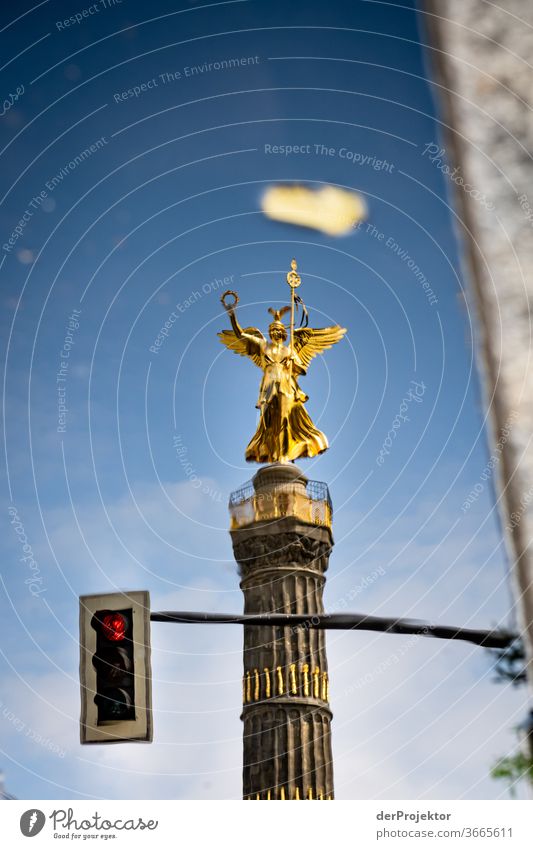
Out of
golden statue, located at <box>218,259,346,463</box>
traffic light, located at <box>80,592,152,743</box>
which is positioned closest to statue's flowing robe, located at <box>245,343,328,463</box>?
golden statue, located at <box>218,259,346,463</box>

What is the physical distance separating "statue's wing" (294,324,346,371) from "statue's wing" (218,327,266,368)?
4.39 ft

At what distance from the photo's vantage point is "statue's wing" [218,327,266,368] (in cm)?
2780

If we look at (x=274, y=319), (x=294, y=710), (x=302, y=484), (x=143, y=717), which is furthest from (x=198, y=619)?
(x=274, y=319)

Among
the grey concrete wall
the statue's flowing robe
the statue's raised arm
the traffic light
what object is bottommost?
the grey concrete wall

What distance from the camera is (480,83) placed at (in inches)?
47.9

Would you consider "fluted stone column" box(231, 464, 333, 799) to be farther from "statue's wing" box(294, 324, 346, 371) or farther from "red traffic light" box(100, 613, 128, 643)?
"red traffic light" box(100, 613, 128, 643)

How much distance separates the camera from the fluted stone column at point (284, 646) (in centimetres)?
2338

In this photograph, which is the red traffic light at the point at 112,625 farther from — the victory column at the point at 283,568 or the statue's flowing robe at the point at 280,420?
the statue's flowing robe at the point at 280,420

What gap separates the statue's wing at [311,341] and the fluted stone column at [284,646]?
13.0 feet

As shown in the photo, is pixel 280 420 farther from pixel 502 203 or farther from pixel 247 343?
pixel 502 203

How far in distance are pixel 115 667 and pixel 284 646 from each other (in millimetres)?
16972

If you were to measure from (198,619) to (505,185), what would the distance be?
8485 mm

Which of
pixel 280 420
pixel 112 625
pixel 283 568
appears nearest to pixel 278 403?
pixel 280 420
